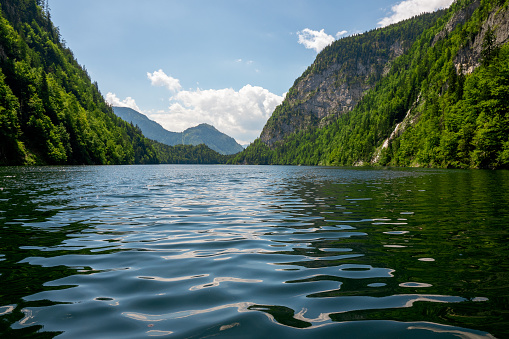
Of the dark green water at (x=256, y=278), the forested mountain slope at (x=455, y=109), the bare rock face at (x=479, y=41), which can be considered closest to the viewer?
the dark green water at (x=256, y=278)

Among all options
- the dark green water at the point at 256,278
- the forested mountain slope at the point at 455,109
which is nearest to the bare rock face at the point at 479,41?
the forested mountain slope at the point at 455,109

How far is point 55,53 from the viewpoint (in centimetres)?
17988

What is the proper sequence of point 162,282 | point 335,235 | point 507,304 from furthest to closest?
point 335,235
point 162,282
point 507,304

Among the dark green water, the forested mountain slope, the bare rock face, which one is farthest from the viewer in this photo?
the bare rock face

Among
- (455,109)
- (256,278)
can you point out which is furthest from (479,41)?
(256,278)

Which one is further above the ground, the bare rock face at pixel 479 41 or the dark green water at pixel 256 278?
the bare rock face at pixel 479 41

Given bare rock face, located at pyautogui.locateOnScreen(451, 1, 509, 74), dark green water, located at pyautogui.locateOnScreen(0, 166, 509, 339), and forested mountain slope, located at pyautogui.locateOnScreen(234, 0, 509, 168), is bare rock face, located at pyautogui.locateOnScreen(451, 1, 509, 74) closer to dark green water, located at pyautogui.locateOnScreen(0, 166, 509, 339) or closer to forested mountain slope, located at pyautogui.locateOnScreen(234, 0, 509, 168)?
forested mountain slope, located at pyautogui.locateOnScreen(234, 0, 509, 168)

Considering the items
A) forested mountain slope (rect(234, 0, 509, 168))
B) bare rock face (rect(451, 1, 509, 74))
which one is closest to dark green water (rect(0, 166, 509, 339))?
forested mountain slope (rect(234, 0, 509, 168))

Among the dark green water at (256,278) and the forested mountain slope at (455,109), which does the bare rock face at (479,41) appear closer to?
the forested mountain slope at (455,109)

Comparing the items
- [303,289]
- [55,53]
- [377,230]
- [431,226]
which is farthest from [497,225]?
[55,53]

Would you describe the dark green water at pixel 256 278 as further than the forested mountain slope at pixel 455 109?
No

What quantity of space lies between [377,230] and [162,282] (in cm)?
744

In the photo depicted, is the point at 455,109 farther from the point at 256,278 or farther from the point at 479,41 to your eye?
the point at 256,278

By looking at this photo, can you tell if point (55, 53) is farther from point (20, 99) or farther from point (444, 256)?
point (444, 256)
